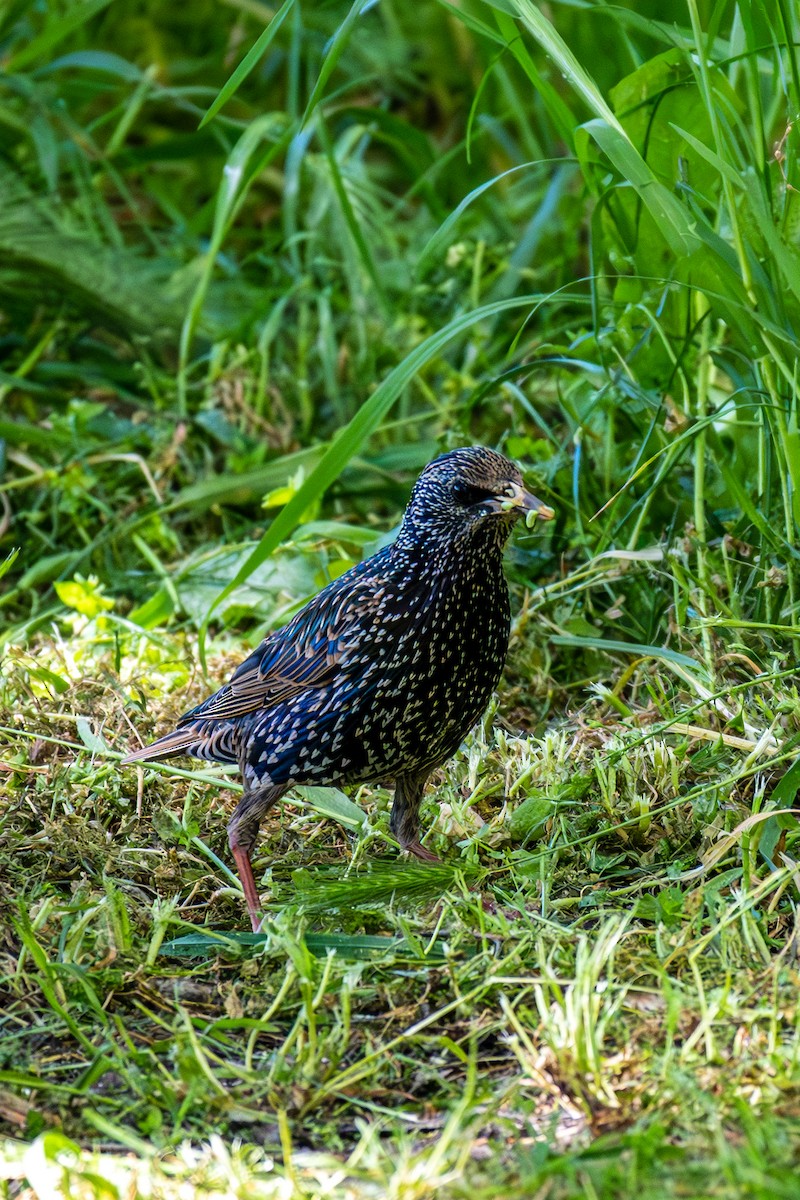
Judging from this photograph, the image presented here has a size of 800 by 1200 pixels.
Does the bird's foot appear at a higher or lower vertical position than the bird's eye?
lower

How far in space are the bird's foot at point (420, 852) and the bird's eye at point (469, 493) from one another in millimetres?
912

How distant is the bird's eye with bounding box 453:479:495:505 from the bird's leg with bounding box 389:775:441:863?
737mm

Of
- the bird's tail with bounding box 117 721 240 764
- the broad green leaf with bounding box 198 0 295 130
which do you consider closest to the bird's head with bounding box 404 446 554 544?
the bird's tail with bounding box 117 721 240 764

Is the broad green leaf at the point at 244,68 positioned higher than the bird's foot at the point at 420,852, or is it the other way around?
the broad green leaf at the point at 244,68

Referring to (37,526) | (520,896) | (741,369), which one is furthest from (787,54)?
(37,526)

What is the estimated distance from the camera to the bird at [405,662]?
11.3 feet

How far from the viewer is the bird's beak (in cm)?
338

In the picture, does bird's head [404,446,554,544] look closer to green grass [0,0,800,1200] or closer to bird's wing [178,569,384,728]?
bird's wing [178,569,384,728]

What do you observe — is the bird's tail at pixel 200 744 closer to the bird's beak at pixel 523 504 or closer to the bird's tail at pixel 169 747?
the bird's tail at pixel 169 747

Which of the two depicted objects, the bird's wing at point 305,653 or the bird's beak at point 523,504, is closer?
the bird's beak at point 523,504

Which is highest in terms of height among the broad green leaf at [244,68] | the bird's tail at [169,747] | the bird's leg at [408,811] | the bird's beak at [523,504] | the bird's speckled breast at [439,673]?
the broad green leaf at [244,68]

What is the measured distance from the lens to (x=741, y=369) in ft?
15.7

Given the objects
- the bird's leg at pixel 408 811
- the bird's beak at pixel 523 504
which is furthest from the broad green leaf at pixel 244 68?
the bird's leg at pixel 408 811

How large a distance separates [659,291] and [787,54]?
2.93 ft
